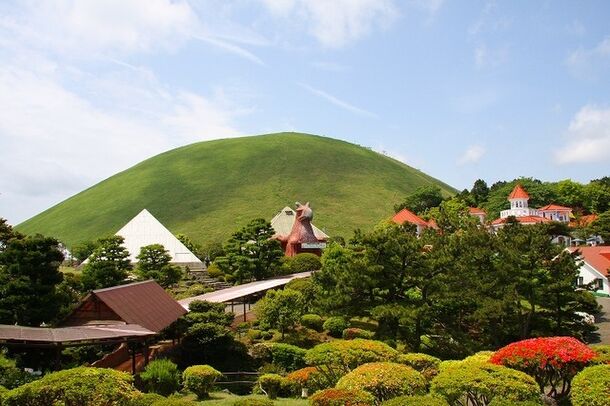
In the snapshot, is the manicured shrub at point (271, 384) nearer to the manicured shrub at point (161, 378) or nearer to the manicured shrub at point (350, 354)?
the manicured shrub at point (161, 378)

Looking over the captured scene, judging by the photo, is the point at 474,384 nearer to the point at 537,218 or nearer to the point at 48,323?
the point at 48,323

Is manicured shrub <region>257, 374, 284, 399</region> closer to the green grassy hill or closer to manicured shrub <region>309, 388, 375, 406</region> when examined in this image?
manicured shrub <region>309, 388, 375, 406</region>

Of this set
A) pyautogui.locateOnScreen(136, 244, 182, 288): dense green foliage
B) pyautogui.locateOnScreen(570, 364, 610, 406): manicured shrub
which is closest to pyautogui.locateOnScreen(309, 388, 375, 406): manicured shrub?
pyautogui.locateOnScreen(570, 364, 610, 406): manicured shrub

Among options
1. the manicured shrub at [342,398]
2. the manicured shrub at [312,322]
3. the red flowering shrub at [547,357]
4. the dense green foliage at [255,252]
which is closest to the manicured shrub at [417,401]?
the manicured shrub at [342,398]

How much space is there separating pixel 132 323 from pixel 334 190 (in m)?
91.5

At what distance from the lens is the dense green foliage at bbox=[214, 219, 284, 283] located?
44469mm

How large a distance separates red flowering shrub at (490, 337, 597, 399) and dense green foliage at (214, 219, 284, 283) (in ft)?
105

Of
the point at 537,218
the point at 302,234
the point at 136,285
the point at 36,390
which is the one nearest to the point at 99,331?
the point at 136,285

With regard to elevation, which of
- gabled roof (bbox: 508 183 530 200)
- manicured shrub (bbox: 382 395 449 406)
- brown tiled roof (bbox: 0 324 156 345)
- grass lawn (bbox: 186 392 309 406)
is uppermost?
gabled roof (bbox: 508 183 530 200)

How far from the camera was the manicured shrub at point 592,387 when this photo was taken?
35.0 ft

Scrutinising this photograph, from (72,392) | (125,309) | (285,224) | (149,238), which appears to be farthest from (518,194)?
(72,392)

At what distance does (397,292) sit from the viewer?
2681cm

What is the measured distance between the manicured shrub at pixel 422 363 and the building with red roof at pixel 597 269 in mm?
34019

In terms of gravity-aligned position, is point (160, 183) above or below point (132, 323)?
above
